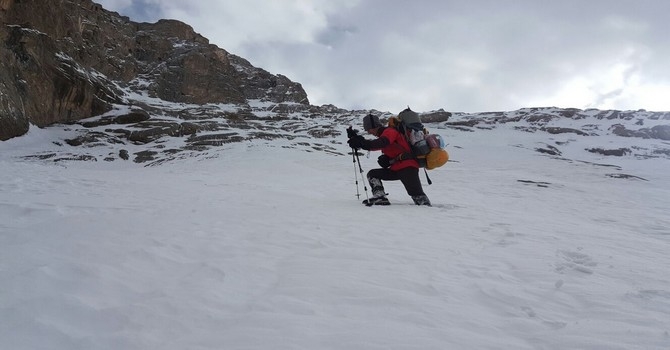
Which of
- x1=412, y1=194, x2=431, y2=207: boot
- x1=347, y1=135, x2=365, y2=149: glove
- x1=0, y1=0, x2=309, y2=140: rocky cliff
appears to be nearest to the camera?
x1=347, y1=135, x2=365, y2=149: glove

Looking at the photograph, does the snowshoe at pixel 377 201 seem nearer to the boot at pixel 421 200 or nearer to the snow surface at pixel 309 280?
the boot at pixel 421 200

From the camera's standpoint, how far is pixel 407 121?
26.7ft

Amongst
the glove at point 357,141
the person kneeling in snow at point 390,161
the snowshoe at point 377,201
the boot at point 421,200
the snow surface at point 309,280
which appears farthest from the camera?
the boot at point 421,200

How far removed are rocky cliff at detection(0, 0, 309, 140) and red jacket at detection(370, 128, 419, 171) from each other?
32.3 m

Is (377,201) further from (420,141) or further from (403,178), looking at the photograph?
(420,141)

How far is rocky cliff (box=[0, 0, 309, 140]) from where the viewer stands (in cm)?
3609

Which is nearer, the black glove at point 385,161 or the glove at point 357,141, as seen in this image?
the glove at point 357,141

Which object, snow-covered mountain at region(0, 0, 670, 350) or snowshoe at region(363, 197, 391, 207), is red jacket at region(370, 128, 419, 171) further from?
snow-covered mountain at region(0, 0, 670, 350)

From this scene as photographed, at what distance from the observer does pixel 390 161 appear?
8.70 meters

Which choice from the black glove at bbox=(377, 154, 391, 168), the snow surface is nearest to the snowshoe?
the black glove at bbox=(377, 154, 391, 168)

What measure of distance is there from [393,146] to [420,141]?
683mm

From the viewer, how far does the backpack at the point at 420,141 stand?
805 cm

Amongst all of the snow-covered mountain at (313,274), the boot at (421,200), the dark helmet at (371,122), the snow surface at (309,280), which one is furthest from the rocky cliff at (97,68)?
the boot at (421,200)

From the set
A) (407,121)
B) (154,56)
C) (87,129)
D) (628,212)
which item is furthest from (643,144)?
(154,56)
